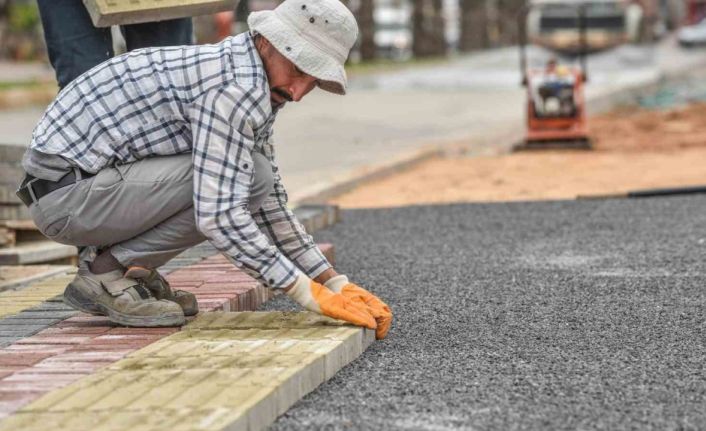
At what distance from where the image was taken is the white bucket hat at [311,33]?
414cm

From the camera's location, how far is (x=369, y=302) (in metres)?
4.50

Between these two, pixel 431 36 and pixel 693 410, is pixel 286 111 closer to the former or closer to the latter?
pixel 693 410

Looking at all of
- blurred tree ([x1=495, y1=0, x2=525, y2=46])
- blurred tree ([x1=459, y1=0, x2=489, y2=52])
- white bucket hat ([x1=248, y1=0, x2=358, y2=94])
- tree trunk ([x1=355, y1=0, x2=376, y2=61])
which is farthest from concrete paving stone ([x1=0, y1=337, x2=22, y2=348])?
blurred tree ([x1=495, y1=0, x2=525, y2=46])

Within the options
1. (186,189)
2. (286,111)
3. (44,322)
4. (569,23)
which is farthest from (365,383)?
(569,23)

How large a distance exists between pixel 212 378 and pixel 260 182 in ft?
2.87

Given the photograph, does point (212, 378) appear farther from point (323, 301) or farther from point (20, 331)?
point (20, 331)

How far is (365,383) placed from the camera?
397cm

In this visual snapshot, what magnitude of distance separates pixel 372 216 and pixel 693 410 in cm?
483

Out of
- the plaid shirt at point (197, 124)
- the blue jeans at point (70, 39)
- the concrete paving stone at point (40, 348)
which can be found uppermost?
the blue jeans at point (70, 39)

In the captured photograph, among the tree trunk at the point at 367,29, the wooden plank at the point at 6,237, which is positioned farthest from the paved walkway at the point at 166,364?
the tree trunk at the point at 367,29

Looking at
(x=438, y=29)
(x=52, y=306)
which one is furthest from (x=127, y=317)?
(x=438, y=29)

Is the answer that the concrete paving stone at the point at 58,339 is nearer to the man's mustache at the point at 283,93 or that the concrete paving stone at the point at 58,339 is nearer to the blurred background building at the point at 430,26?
the man's mustache at the point at 283,93

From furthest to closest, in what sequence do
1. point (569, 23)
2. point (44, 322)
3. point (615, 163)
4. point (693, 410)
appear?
point (569, 23), point (615, 163), point (44, 322), point (693, 410)

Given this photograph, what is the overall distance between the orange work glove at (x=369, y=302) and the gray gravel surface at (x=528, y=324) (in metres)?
0.06
